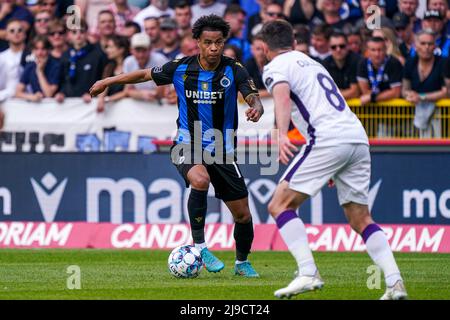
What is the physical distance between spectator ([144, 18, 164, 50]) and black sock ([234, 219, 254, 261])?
790cm

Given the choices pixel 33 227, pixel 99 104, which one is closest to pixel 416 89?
pixel 99 104

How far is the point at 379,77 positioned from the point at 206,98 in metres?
5.92

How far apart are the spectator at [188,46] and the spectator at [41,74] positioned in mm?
2213

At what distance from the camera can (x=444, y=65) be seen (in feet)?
57.3

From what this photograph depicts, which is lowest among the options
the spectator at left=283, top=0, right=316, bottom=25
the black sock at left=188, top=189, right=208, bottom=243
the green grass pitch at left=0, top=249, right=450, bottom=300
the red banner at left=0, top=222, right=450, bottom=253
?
the red banner at left=0, top=222, right=450, bottom=253

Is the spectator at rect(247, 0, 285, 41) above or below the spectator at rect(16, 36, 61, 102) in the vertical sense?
above

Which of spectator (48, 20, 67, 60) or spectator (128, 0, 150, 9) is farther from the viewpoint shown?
spectator (128, 0, 150, 9)

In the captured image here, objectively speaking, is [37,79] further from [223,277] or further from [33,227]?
[223,277]

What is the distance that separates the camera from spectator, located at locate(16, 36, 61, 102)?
19.3 m

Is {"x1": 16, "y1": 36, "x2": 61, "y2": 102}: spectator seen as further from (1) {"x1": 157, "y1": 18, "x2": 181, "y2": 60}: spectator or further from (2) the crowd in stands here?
(1) {"x1": 157, "y1": 18, "x2": 181, "y2": 60}: spectator

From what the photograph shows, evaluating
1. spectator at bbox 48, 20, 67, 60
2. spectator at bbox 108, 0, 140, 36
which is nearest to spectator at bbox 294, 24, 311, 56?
spectator at bbox 108, 0, 140, 36

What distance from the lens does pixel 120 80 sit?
12.0 meters

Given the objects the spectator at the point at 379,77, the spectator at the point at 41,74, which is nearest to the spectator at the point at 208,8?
the spectator at the point at 41,74

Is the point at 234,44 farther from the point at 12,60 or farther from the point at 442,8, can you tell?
the point at 12,60
